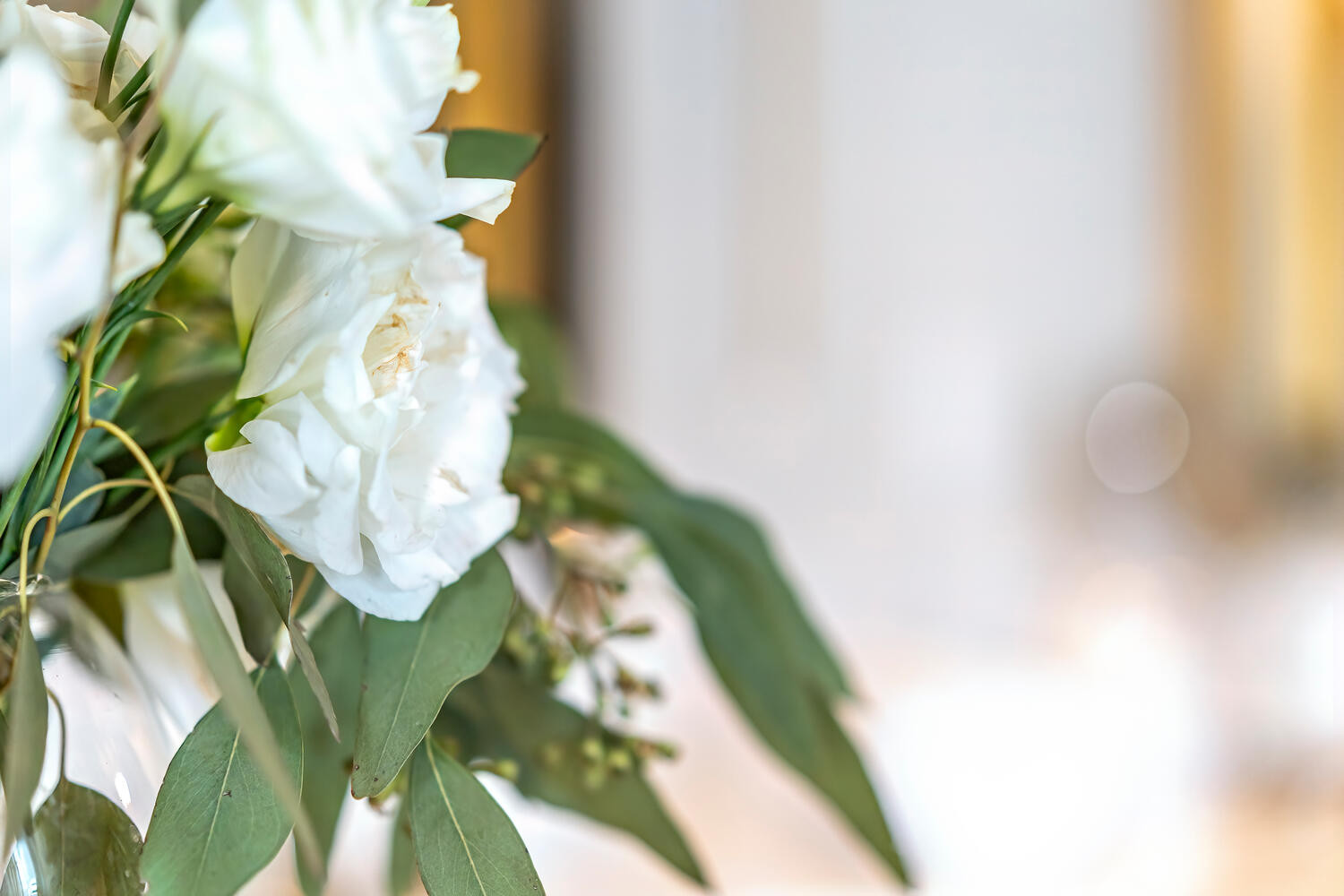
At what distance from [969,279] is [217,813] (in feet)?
8.06

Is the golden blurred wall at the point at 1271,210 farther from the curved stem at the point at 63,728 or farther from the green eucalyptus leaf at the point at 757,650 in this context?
the curved stem at the point at 63,728

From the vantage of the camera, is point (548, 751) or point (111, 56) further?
point (548, 751)

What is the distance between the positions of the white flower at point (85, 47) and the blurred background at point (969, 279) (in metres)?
1.95

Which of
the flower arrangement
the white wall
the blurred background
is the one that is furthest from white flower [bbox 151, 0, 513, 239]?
the white wall

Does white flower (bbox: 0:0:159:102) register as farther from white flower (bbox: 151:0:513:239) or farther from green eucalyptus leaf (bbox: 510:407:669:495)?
green eucalyptus leaf (bbox: 510:407:669:495)

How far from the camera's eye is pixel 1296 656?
1744 mm

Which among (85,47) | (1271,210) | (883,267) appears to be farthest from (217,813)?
(1271,210)

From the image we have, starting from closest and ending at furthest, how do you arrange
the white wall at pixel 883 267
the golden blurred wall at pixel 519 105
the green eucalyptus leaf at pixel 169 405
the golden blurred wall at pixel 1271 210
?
the green eucalyptus leaf at pixel 169 405, the golden blurred wall at pixel 519 105, the golden blurred wall at pixel 1271 210, the white wall at pixel 883 267

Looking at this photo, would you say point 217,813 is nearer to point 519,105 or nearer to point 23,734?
point 23,734

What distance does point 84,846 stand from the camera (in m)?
0.19

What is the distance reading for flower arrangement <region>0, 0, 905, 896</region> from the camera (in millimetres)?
145

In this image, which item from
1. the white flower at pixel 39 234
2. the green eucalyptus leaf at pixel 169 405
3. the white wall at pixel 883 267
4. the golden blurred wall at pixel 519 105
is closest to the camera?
the white flower at pixel 39 234

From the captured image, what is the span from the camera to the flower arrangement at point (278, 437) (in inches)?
5.7

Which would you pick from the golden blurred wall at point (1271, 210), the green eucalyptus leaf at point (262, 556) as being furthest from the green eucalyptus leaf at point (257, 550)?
the golden blurred wall at point (1271, 210)
